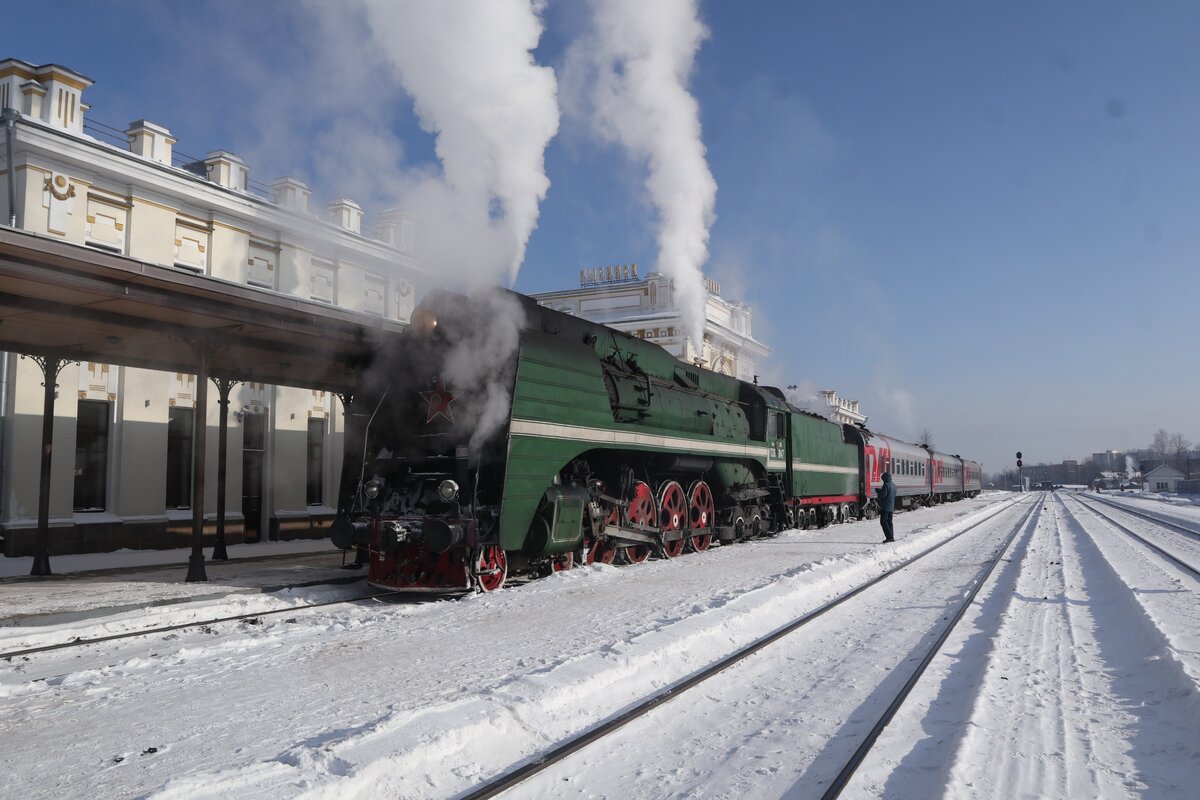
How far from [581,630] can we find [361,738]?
128 inches

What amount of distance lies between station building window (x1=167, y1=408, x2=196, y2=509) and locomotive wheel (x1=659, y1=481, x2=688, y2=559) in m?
11.3

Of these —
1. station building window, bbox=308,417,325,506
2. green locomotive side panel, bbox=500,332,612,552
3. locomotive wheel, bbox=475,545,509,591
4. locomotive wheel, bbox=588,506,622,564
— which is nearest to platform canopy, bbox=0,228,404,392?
green locomotive side panel, bbox=500,332,612,552

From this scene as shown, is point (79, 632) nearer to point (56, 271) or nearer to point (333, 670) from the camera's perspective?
point (333, 670)

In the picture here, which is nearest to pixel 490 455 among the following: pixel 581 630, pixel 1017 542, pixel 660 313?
pixel 581 630

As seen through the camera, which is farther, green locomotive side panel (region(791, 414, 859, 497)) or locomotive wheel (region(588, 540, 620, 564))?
green locomotive side panel (region(791, 414, 859, 497))

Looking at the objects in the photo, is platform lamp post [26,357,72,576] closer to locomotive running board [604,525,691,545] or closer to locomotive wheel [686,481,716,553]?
locomotive running board [604,525,691,545]

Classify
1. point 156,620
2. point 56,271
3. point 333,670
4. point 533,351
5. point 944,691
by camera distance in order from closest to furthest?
point 944,691
point 333,670
point 156,620
point 56,271
point 533,351

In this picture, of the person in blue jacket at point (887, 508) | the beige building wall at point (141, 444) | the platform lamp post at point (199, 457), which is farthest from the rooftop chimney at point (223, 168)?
the person in blue jacket at point (887, 508)

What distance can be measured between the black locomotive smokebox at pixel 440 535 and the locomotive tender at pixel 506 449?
1 cm

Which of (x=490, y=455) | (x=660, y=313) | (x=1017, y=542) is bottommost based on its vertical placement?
(x=1017, y=542)

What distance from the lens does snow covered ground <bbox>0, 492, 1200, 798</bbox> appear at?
3.98 meters

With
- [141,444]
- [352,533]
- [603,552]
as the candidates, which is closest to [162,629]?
[352,533]

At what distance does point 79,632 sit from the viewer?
7.39 m

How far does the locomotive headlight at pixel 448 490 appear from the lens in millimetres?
8734
